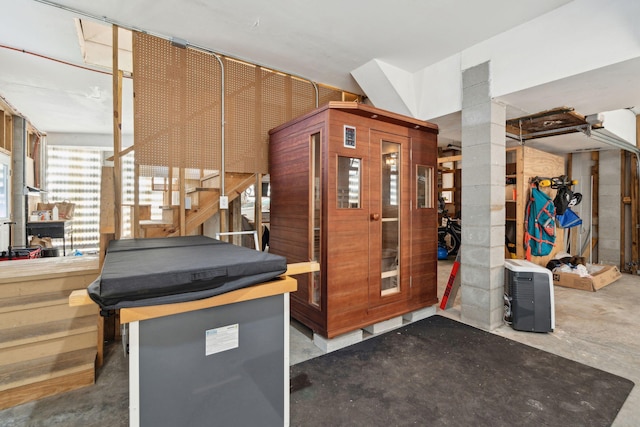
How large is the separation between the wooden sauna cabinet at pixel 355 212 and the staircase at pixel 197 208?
0.41m

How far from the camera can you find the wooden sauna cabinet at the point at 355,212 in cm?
266

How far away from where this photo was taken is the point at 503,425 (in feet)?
5.80

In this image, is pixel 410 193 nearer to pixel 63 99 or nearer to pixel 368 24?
pixel 368 24

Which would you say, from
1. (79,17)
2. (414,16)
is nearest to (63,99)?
(79,17)

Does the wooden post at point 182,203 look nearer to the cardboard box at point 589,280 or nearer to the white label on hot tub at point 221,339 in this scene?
the white label on hot tub at point 221,339

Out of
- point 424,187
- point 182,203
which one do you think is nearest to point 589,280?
point 424,187

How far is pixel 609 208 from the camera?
585 centimetres

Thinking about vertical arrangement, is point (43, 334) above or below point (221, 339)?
below

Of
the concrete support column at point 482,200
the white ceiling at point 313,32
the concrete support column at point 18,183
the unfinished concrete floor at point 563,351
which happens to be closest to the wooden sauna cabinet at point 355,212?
the concrete support column at point 482,200

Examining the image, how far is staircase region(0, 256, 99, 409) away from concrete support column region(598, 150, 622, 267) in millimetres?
7980

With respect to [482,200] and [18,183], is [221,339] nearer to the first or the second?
[482,200]

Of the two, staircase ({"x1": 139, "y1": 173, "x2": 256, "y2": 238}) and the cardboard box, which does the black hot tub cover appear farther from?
the cardboard box

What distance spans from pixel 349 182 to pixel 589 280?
413 centimetres

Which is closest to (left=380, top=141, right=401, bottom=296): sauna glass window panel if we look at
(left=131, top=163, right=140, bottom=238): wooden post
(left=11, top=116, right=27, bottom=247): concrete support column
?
(left=131, top=163, right=140, bottom=238): wooden post
